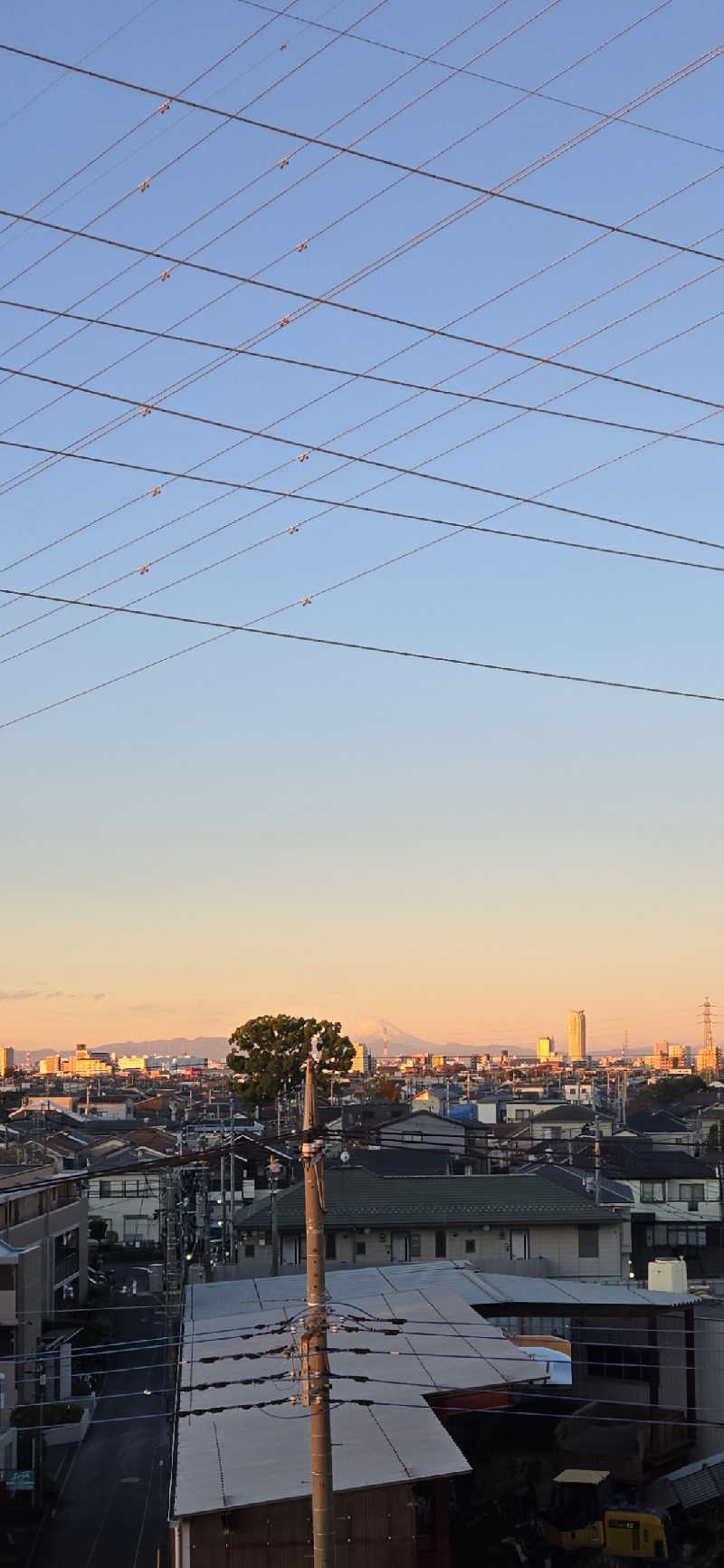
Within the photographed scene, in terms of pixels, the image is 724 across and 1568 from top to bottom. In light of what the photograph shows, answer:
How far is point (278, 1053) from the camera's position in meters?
56.9

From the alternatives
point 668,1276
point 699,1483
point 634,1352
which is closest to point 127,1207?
point 668,1276

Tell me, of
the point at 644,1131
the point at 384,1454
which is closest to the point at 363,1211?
the point at 384,1454

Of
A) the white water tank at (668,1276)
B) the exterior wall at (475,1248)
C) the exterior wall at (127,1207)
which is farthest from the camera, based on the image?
the exterior wall at (127,1207)

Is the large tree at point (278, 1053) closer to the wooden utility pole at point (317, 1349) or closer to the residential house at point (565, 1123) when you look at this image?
the residential house at point (565, 1123)

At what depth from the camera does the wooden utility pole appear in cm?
1062

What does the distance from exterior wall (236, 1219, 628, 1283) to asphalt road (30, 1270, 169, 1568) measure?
3.36m

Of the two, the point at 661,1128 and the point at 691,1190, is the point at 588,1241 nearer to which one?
the point at 691,1190

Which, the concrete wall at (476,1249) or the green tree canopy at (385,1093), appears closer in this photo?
the concrete wall at (476,1249)

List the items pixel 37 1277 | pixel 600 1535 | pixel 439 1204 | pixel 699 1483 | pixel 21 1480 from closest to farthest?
pixel 600 1535, pixel 699 1483, pixel 21 1480, pixel 37 1277, pixel 439 1204

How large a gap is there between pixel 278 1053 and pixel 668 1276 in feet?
110

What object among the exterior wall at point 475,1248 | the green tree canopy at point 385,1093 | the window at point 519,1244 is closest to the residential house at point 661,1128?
the green tree canopy at point 385,1093

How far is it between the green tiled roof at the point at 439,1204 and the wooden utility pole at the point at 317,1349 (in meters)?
19.4

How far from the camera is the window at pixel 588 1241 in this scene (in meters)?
30.1

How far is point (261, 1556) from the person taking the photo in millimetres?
13594
